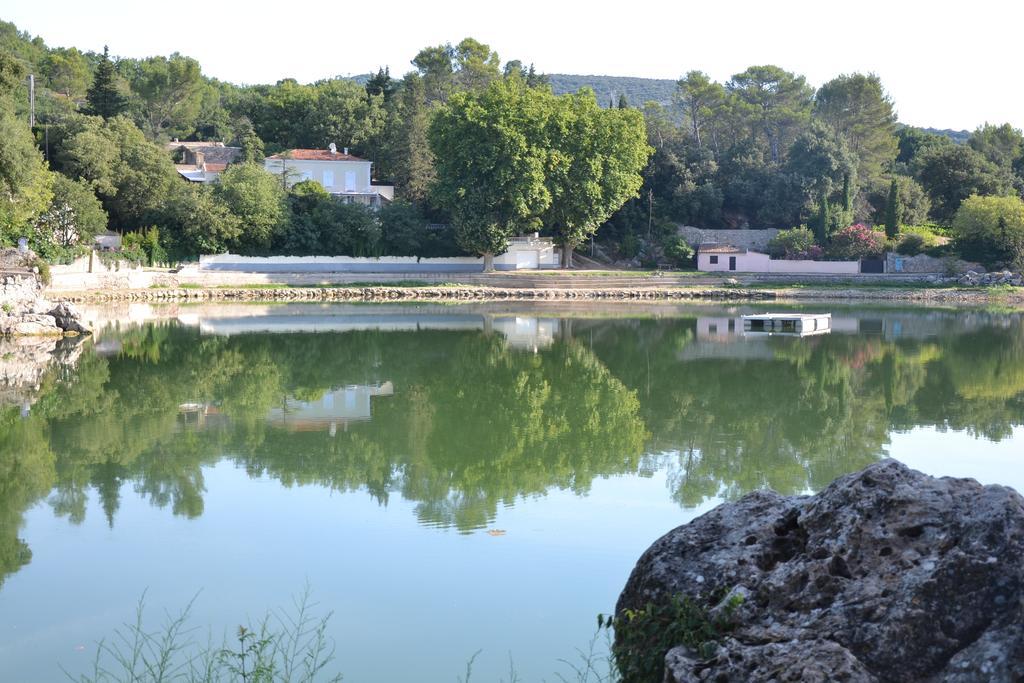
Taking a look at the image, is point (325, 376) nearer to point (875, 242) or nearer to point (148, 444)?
point (148, 444)

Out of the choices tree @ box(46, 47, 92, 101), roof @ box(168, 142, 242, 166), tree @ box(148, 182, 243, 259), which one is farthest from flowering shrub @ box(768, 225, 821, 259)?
tree @ box(46, 47, 92, 101)

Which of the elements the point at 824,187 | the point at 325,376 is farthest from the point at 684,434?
the point at 824,187

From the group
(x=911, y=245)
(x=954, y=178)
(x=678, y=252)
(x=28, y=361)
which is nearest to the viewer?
(x=28, y=361)

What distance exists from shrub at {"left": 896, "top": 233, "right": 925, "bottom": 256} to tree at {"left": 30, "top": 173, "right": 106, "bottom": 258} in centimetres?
4459

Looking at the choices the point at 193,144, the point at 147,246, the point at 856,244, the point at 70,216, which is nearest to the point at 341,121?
the point at 193,144

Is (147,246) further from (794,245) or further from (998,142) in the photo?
(998,142)

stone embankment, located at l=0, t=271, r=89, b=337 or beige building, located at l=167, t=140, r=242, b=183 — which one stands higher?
beige building, located at l=167, t=140, r=242, b=183

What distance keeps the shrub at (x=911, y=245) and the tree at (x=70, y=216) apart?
44589mm

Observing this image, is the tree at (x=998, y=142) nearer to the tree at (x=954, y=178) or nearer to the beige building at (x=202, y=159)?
the tree at (x=954, y=178)

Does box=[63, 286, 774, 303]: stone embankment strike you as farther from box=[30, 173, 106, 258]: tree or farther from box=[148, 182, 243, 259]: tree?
box=[148, 182, 243, 259]: tree

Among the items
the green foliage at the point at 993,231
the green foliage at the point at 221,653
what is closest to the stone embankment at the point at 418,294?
the green foliage at the point at 993,231

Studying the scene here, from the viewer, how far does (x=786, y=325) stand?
1556 inches

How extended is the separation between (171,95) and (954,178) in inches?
2340

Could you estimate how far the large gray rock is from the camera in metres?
4.96
